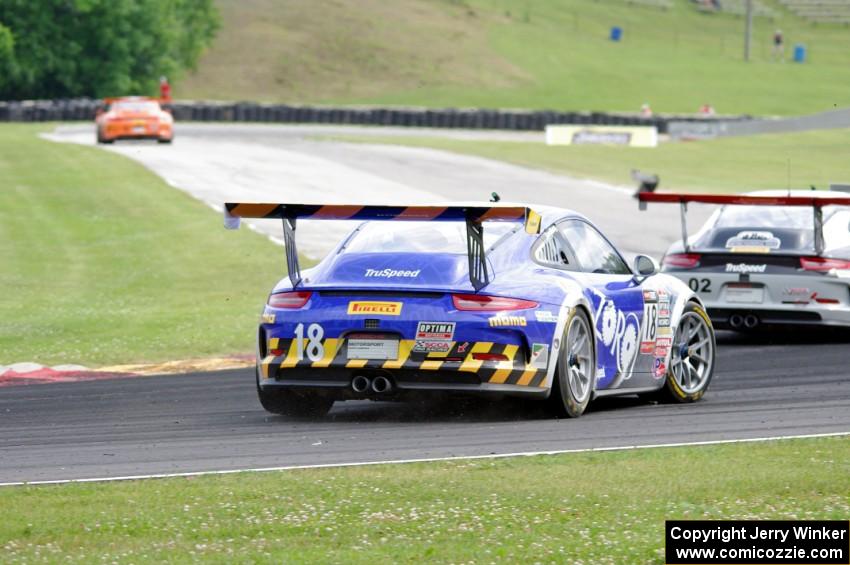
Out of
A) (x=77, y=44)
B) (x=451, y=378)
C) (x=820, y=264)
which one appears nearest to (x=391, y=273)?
(x=451, y=378)

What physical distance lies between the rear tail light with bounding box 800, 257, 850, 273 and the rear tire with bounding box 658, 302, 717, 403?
3643mm

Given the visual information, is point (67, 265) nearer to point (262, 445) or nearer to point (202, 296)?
point (202, 296)

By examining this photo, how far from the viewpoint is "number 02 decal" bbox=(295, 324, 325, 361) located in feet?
34.0

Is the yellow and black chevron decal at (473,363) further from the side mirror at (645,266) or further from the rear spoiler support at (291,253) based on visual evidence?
the side mirror at (645,266)

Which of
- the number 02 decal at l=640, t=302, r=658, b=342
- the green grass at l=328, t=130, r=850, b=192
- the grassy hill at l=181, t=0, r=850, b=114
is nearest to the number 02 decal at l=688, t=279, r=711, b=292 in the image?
the number 02 decal at l=640, t=302, r=658, b=342

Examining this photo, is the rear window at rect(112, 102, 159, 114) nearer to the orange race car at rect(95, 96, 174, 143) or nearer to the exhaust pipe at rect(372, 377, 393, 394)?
the orange race car at rect(95, 96, 174, 143)

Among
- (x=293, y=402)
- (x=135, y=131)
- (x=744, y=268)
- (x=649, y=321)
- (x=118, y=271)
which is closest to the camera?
(x=293, y=402)

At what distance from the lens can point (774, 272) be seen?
51.3ft

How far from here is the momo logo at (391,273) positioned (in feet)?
34.0

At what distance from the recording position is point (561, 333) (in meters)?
10.3

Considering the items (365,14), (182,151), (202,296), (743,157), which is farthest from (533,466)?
(365,14)

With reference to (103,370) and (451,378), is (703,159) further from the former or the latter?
(451,378)

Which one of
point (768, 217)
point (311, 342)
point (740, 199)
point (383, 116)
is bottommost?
point (311, 342)

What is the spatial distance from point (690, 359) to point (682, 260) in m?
4.04
